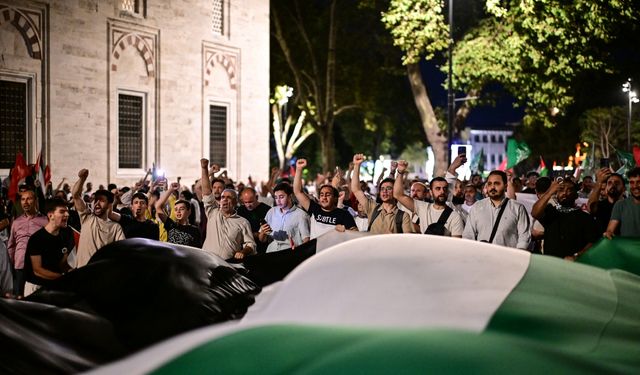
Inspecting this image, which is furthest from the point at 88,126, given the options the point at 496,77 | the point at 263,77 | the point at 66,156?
the point at 496,77

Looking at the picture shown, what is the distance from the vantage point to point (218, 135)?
109 ft

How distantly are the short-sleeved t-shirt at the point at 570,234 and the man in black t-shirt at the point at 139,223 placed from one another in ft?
15.1

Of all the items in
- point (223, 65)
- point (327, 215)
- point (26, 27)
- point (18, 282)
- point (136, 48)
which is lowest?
point (18, 282)

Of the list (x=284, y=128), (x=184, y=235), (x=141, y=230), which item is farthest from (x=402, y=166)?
(x=284, y=128)

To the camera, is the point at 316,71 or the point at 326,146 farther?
the point at 316,71

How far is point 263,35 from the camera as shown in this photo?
34781mm

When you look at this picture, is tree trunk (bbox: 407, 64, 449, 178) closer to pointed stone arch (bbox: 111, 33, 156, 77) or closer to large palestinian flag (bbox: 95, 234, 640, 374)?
pointed stone arch (bbox: 111, 33, 156, 77)

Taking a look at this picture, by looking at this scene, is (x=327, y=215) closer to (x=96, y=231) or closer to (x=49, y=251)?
(x=96, y=231)

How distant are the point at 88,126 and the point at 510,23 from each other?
584 inches

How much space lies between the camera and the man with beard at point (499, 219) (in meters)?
9.09

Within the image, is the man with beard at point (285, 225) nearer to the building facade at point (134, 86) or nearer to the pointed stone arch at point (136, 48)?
the building facade at point (134, 86)

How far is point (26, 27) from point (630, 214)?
68.8 feet

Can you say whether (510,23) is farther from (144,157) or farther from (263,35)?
(144,157)

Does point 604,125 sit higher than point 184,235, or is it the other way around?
point 604,125
